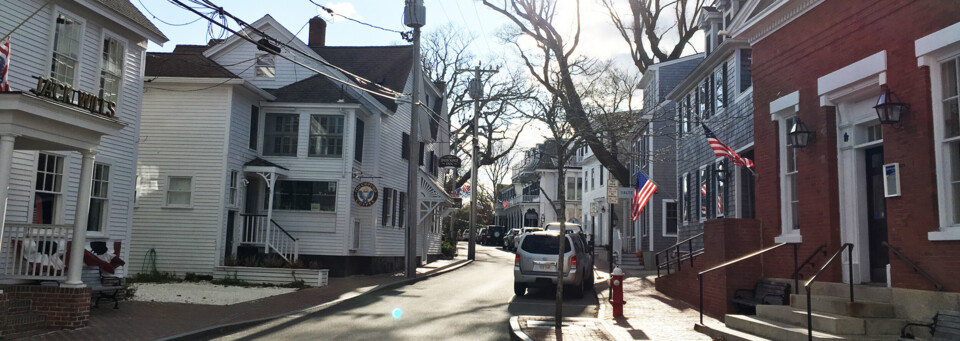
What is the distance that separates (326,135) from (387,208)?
14.5 feet

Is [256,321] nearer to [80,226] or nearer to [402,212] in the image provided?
[80,226]

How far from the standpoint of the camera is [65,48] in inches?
544

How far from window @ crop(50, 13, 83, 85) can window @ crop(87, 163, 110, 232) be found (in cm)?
219

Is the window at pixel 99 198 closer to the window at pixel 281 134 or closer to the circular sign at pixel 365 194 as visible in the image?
the circular sign at pixel 365 194

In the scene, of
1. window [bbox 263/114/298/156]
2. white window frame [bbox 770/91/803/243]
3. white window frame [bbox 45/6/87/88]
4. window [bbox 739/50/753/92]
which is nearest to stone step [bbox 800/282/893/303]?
white window frame [bbox 770/91/803/243]

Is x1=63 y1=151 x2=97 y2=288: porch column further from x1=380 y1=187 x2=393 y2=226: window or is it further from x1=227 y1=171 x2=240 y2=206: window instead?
x1=380 y1=187 x2=393 y2=226: window

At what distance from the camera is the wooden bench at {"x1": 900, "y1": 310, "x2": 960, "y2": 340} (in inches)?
311

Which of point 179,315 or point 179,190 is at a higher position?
point 179,190

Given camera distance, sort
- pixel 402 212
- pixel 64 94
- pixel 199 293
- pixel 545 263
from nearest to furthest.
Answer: pixel 64 94, pixel 199 293, pixel 545 263, pixel 402 212

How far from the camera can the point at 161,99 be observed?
70.6 feet

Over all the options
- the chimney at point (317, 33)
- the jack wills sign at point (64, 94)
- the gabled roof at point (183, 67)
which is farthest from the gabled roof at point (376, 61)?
the jack wills sign at point (64, 94)

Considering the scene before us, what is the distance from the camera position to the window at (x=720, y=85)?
19.9 meters

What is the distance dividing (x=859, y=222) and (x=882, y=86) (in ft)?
6.66

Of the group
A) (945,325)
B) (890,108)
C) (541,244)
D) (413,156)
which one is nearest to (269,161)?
(413,156)
